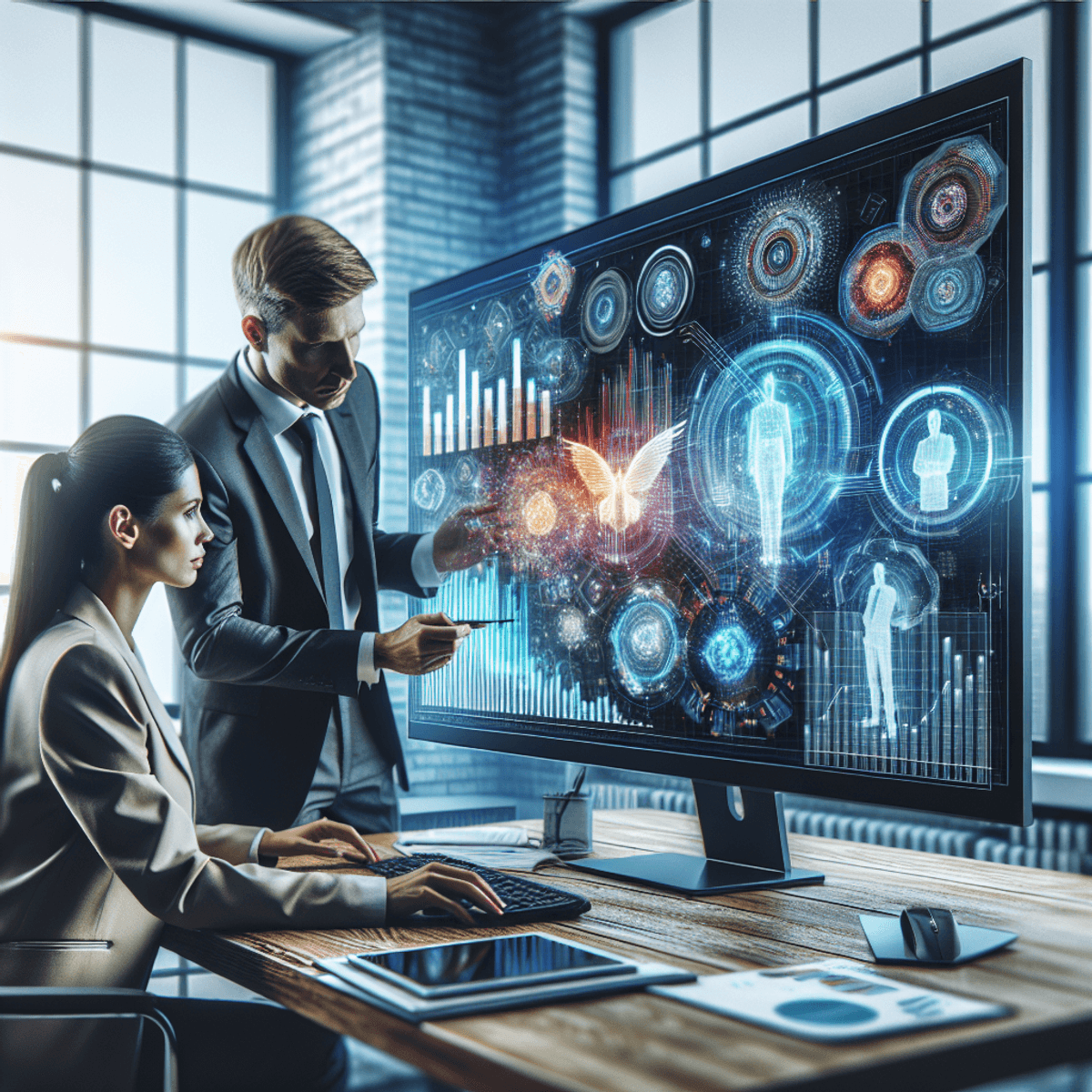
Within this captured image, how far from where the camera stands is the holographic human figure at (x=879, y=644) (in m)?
1.35

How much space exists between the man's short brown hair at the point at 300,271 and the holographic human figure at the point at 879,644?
1055mm

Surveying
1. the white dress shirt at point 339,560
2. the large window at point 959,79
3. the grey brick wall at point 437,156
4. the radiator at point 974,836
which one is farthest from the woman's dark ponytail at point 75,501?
the grey brick wall at point 437,156

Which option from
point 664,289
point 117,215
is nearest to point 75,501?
point 664,289

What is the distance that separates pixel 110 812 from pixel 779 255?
3.47ft

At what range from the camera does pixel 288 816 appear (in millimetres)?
1953

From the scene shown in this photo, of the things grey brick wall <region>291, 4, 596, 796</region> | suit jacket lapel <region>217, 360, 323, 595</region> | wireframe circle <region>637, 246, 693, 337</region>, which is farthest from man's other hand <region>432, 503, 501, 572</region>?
grey brick wall <region>291, 4, 596, 796</region>

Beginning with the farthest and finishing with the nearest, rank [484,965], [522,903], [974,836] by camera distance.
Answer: [974,836] < [522,903] < [484,965]

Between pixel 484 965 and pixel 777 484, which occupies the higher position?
pixel 777 484

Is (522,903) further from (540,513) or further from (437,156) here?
(437,156)

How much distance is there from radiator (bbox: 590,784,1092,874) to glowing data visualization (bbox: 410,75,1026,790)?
3.53ft

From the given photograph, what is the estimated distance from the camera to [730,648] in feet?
5.01

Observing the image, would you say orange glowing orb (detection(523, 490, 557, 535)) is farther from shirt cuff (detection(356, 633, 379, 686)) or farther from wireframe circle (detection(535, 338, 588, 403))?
shirt cuff (detection(356, 633, 379, 686))

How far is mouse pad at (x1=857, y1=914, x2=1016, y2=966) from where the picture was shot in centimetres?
116

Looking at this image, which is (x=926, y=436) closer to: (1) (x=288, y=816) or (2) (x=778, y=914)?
(2) (x=778, y=914)
